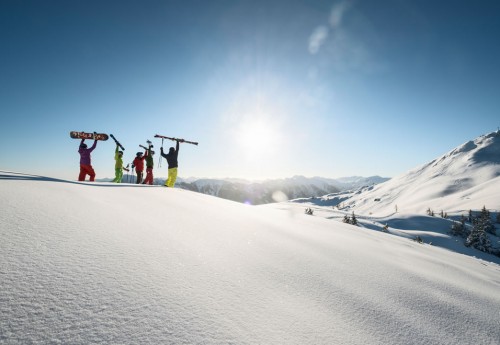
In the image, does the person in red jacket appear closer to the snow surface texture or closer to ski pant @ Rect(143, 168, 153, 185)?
ski pant @ Rect(143, 168, 153, 185)

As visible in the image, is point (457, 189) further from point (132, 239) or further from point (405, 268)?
point (132, 239)

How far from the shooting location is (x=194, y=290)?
1.36 meters

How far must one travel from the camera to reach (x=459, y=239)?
14734mm

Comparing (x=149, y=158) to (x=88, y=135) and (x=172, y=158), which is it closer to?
(x=172, y=158)

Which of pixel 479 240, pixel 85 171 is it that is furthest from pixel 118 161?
pixel 479 240

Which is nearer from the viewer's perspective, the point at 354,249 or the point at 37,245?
the point at 37,245

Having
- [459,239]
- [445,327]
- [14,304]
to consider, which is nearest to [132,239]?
[14,304]

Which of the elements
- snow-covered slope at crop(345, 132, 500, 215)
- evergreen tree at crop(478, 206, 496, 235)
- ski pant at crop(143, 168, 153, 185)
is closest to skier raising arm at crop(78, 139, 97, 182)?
ski pant at crop(143, 168, 153, 185)

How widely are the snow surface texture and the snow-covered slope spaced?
1134 inches

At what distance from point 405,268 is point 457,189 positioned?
138 feet

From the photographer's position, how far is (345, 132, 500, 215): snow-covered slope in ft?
89.2

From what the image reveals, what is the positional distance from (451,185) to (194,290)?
45.9 meters

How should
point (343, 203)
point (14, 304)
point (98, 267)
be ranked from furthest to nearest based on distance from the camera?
point (343, 203) → point (98, 267) → point (14, 304)

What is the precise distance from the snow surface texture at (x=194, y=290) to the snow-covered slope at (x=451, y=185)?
2881 centimetres
